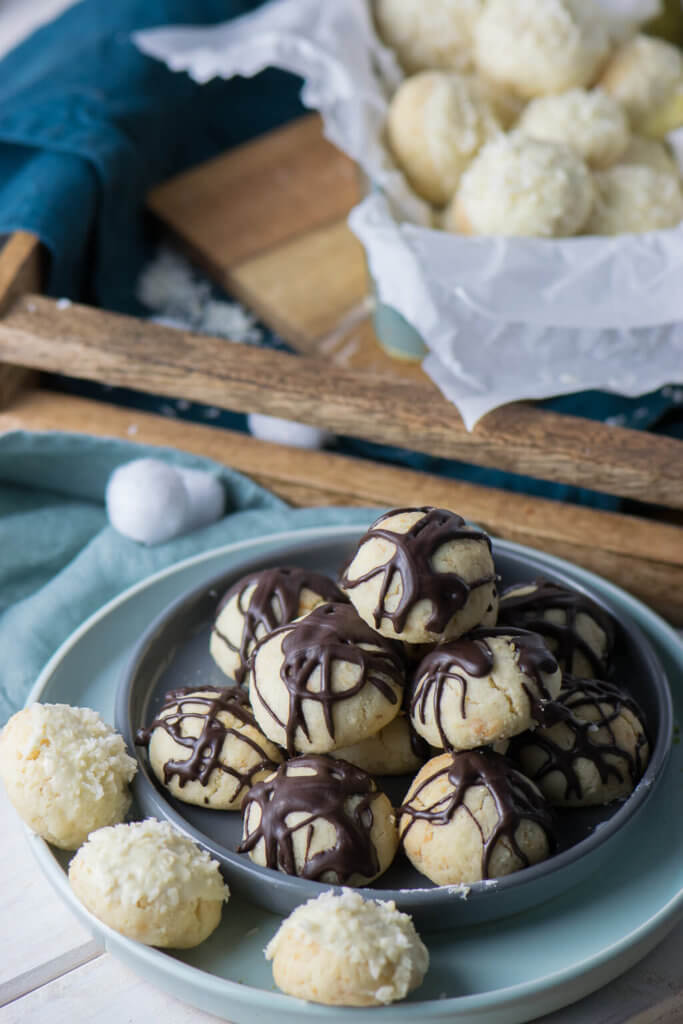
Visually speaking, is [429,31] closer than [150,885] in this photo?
No

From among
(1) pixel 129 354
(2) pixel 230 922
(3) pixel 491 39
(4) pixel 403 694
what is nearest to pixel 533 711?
(4) pixel 403 694

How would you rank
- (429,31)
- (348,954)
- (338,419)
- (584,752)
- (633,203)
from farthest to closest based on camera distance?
(429,31) → (633,203) → (338,419) → (584,752) → (348,954)

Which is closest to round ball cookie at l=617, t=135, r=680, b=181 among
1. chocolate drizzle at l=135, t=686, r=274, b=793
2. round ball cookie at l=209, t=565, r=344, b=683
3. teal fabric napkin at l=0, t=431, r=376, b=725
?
teal fabric napkin at l=0, t=431, r=376, b=725

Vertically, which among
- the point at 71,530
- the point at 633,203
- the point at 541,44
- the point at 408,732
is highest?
the point at 541,44

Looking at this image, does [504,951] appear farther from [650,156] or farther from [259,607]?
[650,156]

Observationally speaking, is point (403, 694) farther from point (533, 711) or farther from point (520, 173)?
point (520, 173)

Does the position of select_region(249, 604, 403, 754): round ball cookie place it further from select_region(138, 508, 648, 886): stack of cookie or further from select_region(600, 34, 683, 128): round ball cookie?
select_region(600, 34, 683, 128): round ball cookie

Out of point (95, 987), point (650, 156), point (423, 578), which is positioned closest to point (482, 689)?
point (423, 578)
